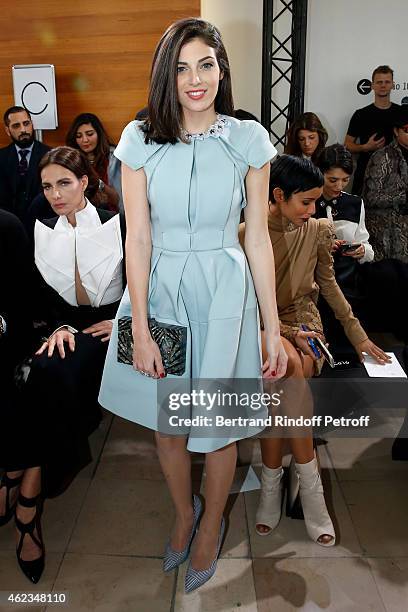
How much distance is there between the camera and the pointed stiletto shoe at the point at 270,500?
6.97 ft

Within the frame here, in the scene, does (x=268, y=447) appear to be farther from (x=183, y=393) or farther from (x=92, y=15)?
(x=92, y=15)

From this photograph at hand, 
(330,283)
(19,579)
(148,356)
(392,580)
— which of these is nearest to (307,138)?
(330,283)

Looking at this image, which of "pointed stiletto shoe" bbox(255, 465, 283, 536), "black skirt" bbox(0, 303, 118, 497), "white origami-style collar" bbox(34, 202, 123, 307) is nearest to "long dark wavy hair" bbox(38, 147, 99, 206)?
"white origami-style collar" bbox(34, 202, 123, 307)

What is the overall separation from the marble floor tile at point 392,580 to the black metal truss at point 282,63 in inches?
152

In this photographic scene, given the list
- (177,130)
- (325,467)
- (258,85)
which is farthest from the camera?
(258,85)

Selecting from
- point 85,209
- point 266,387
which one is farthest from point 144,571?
point 85,209

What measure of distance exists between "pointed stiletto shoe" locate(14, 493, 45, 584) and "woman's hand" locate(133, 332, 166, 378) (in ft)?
2.30

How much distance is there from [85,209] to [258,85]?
3.67 m

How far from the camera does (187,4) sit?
4270mm

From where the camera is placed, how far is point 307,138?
3822 mm

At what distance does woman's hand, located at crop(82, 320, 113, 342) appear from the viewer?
2.21 meters

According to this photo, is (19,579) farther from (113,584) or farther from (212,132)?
(212,132)

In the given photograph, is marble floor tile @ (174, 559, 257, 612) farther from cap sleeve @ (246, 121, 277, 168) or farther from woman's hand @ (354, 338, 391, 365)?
cap sleeve @ (246, 121, 277, 168)

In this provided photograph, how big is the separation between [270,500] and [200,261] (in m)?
1.01
